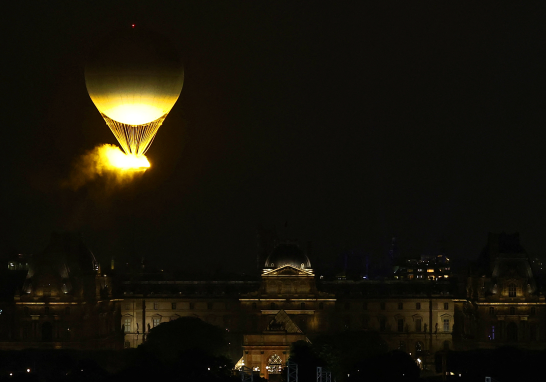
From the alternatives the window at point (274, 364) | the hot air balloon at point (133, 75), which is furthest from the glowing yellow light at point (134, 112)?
the window at point (274, 364)

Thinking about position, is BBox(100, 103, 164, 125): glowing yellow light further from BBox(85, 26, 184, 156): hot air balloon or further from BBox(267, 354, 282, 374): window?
BBox(267, 354, 282, 374): window

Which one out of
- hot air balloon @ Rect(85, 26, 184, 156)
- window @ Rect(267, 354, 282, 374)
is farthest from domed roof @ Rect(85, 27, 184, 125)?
window @ Rect(267, 354, 282, 374)

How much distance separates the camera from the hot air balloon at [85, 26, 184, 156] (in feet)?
473

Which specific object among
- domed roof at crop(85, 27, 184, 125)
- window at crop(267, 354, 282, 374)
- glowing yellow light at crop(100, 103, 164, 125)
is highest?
domed roof at crop(85, 27, 184, 125)

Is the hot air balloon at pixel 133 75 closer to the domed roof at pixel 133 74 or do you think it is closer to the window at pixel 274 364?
the domed roof at pixel 133 74

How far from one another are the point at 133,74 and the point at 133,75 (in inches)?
2.5

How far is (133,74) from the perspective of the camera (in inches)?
5689

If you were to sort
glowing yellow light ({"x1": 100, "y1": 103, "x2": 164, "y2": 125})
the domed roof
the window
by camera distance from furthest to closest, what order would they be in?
the window, glowing yellow light ({"x1": 100, "y1": 103, "x2": 164, "y2": 125}), the domed roof

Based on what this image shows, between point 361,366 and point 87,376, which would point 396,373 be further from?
point 87,376

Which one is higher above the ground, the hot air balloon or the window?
the hot air balloon

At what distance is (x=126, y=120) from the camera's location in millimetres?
146625

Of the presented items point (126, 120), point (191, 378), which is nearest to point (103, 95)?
point (126, 120)

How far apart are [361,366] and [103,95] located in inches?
1314

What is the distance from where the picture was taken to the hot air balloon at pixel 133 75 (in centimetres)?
14412
